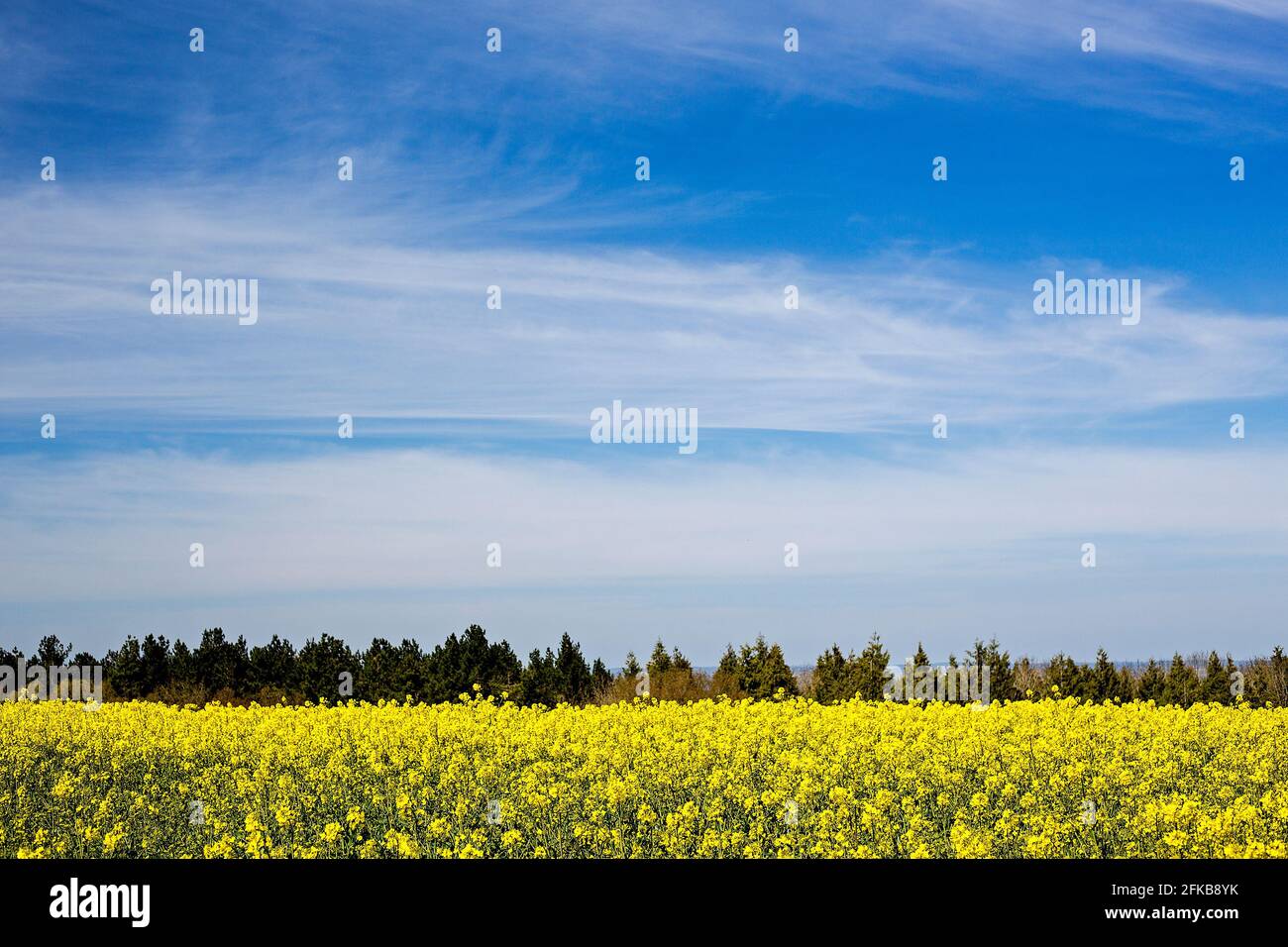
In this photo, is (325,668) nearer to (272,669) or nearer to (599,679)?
(272,669)

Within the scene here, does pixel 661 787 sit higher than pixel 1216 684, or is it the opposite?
pixel 661 787

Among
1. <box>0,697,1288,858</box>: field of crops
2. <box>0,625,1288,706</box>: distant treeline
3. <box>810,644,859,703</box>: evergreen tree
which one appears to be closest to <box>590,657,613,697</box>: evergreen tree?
<box>0,625,1288,706</box>: distant treeline

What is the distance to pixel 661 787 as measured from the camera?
33.2 feet

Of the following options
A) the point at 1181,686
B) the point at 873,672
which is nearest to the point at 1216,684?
the point at 1181,686

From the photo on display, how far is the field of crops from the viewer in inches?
343

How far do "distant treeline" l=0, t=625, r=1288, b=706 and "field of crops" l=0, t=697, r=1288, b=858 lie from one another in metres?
8.30

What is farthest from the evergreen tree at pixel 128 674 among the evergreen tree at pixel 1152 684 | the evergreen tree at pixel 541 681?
the evergreen tree at pixel 1152 684

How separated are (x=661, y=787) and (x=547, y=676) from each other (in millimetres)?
15009

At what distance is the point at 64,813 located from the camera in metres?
10.5

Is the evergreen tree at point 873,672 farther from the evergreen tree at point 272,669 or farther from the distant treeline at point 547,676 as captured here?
the evergreen tree at point 272,669
